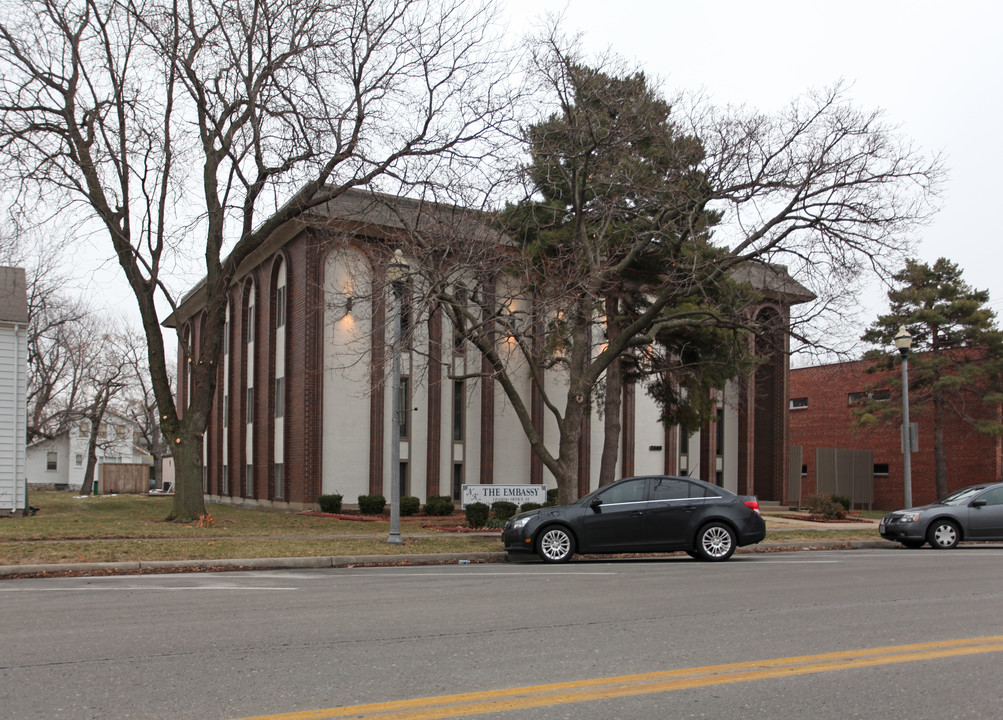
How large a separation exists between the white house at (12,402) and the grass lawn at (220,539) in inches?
86.2

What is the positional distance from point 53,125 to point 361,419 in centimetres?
1376

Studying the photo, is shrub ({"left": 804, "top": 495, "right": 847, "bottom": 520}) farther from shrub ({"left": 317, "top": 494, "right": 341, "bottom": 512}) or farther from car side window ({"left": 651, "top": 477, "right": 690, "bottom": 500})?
car side window ({"left": 651, "top": 477, "right": 690, "bottom": 500})

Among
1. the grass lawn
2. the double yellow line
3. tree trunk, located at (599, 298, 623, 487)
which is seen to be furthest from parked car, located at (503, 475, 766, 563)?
tree trunk, located at (599, 298, 623, 487)

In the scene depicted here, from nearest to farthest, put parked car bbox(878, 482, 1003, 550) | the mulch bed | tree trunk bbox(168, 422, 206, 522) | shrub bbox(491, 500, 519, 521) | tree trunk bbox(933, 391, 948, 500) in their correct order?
parked car bbox(878, 482, 1003, 550) < shrub bbox(491, 500, 519, 521) < tree trunk bbox(168, 422, 206, 522) < the mulch bed < tree trunk bbox(933, 391, 948, 500)

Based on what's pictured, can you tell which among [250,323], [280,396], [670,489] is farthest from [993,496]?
[250,323]

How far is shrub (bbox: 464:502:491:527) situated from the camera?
21.6m

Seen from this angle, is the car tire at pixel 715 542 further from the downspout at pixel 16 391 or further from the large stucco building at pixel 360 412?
the downspout at pixel 16 391

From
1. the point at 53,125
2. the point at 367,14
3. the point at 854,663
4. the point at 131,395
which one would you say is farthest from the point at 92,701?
the point at 131,395

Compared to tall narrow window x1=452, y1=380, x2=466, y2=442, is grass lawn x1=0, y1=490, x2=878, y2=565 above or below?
below

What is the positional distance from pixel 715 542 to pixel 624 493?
1727 millimetres

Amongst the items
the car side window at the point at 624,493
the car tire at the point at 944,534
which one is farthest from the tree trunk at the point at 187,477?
the car tire at the point at 944,534

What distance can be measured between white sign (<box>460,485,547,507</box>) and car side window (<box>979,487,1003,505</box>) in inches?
377

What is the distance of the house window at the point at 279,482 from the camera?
32688 mm

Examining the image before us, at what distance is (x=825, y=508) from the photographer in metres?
29.4
